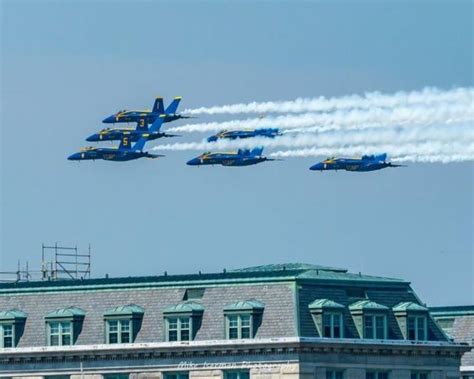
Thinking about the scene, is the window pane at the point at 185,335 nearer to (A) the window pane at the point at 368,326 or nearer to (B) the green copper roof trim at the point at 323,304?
(B) the green copper roof trim at the point at 323,304

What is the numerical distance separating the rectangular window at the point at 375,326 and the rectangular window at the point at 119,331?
1971 cm

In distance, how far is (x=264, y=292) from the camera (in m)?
195

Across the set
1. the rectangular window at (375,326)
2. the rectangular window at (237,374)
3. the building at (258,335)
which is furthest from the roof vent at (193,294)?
the rectangular window at (375,326)

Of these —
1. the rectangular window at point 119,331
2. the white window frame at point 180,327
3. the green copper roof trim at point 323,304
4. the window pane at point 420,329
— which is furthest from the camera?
the window pane at point 420,329

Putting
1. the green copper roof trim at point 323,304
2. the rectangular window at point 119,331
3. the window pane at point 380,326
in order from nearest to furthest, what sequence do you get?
the green copper roof trim at point 323,304 < the window pane at point 380,326 < the rectangular window at point 119,331

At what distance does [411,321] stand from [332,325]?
28.0 ft

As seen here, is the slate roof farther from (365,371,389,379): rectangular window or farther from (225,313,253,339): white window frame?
(365,371,389,379): rectangular window

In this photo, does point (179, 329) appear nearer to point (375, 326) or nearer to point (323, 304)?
point (323, 304)

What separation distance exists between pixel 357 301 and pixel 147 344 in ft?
58.5

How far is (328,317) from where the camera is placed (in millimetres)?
193500

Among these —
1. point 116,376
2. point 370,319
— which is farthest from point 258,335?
point 116,376

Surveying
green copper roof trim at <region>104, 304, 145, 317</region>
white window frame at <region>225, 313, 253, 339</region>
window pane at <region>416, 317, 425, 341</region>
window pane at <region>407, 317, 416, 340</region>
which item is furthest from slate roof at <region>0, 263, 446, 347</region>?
window pane at <region>416, 317, 425, 341</region>

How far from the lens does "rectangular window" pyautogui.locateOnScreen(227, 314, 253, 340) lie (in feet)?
634

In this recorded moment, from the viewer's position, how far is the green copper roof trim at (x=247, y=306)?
19312cm
